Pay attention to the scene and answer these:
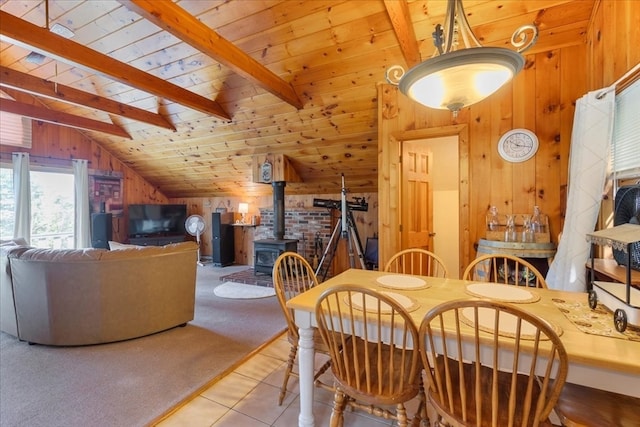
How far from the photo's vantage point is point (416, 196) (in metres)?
3.44

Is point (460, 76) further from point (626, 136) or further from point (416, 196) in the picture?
point (416, 196)

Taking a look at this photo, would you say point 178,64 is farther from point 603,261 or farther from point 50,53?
point 603,261

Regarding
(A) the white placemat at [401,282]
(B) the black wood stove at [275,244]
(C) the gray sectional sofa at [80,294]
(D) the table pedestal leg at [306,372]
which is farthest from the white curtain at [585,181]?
(B) the black wood stove at [275,244]

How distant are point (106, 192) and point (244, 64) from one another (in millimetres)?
4919

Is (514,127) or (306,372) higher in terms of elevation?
(514,127)

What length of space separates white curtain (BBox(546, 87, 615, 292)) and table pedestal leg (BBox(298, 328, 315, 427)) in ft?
5.99

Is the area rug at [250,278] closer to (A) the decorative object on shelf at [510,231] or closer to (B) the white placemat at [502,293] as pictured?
(A) the decorative object on shelf at [510,231]

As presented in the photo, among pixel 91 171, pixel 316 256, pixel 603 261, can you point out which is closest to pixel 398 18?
pixel 603 261

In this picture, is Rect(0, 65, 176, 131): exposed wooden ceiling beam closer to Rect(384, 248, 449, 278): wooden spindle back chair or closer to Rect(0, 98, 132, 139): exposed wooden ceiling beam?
Rect(0, 98, 132, 139): exposed wooden ceiling beam

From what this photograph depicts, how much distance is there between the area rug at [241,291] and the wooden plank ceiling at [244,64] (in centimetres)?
192

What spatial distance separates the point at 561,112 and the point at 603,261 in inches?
50.8

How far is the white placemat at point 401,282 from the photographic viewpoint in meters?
1.74

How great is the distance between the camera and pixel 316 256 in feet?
17.2

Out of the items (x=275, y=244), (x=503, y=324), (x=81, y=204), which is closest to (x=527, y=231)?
(x=503, y=324)
